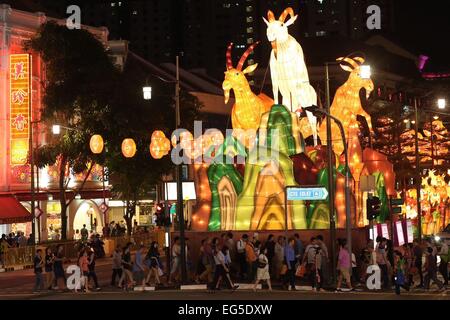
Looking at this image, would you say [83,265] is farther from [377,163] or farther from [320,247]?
[377,163]

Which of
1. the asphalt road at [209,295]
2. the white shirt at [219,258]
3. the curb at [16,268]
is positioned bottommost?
the asphalt road at [209,295]

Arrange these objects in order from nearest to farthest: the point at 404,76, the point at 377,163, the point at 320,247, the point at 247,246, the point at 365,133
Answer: the point at 320,247, the point at 247,246, the point at 377,163, the point at 365,133, the point at 404,76

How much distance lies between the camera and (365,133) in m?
65.9

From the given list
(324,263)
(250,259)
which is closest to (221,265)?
(250,259)

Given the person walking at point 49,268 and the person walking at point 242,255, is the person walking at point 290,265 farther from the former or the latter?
the person walking at point 49,268

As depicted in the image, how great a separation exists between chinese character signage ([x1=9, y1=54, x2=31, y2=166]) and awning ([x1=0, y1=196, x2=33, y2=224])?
2.98 meters

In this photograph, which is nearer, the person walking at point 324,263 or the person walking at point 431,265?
the person walking at point 431,265

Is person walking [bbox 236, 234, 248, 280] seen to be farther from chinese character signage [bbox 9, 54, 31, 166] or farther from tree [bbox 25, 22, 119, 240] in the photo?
chinese character signage [bbox 9, 54, 31, 166]

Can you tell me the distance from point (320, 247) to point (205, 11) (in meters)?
147

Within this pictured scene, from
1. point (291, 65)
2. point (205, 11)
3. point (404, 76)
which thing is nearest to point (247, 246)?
point (291, 65)

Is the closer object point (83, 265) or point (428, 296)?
point (428, 296)

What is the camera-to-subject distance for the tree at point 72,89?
1905 inches

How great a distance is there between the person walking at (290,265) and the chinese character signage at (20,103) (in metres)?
27.5

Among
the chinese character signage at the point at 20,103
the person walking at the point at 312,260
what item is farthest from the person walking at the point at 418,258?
the chinese character signage at the point at 20,103
